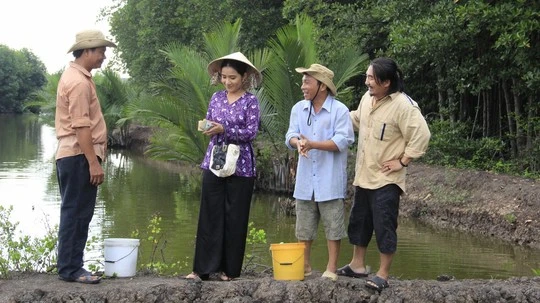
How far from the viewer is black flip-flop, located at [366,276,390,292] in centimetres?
535

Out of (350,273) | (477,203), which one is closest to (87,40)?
(350,273)

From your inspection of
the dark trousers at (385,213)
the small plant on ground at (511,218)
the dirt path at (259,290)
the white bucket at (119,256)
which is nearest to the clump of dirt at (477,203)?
the small plant on ground at (511,218)

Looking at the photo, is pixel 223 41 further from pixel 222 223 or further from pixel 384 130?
pixel 384 130

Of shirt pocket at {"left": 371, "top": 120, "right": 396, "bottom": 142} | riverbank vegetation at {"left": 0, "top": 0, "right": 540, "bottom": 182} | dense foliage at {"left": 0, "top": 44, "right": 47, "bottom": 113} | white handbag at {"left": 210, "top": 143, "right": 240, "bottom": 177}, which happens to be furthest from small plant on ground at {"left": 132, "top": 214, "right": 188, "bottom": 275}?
dense foliage at {"left": 0, "top": 44, "right": 47, "bottom": 113}

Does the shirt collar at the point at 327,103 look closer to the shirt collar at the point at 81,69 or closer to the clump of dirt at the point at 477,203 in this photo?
the shirt collar at the point at 81,69

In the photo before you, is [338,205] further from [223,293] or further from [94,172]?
[94,172]

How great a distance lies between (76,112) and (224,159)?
1.06m

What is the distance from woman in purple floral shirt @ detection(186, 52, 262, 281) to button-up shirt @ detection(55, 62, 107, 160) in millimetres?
804

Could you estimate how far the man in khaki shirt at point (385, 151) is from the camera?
5.43 metres

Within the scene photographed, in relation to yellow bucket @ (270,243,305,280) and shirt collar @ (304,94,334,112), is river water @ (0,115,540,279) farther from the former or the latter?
shirt collar @ (304,94,334,112)

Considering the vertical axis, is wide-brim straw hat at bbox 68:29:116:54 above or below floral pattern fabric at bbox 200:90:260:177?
above

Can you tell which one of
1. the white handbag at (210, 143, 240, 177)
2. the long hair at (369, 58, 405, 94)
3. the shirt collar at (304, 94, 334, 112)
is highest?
the long hair at (369, 58, 405, 94)

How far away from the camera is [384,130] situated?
18.1 feet

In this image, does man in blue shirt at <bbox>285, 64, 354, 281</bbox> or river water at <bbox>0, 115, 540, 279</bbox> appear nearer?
man in blue shirt at <bbox>285, 64, 354, 281</bbox>
